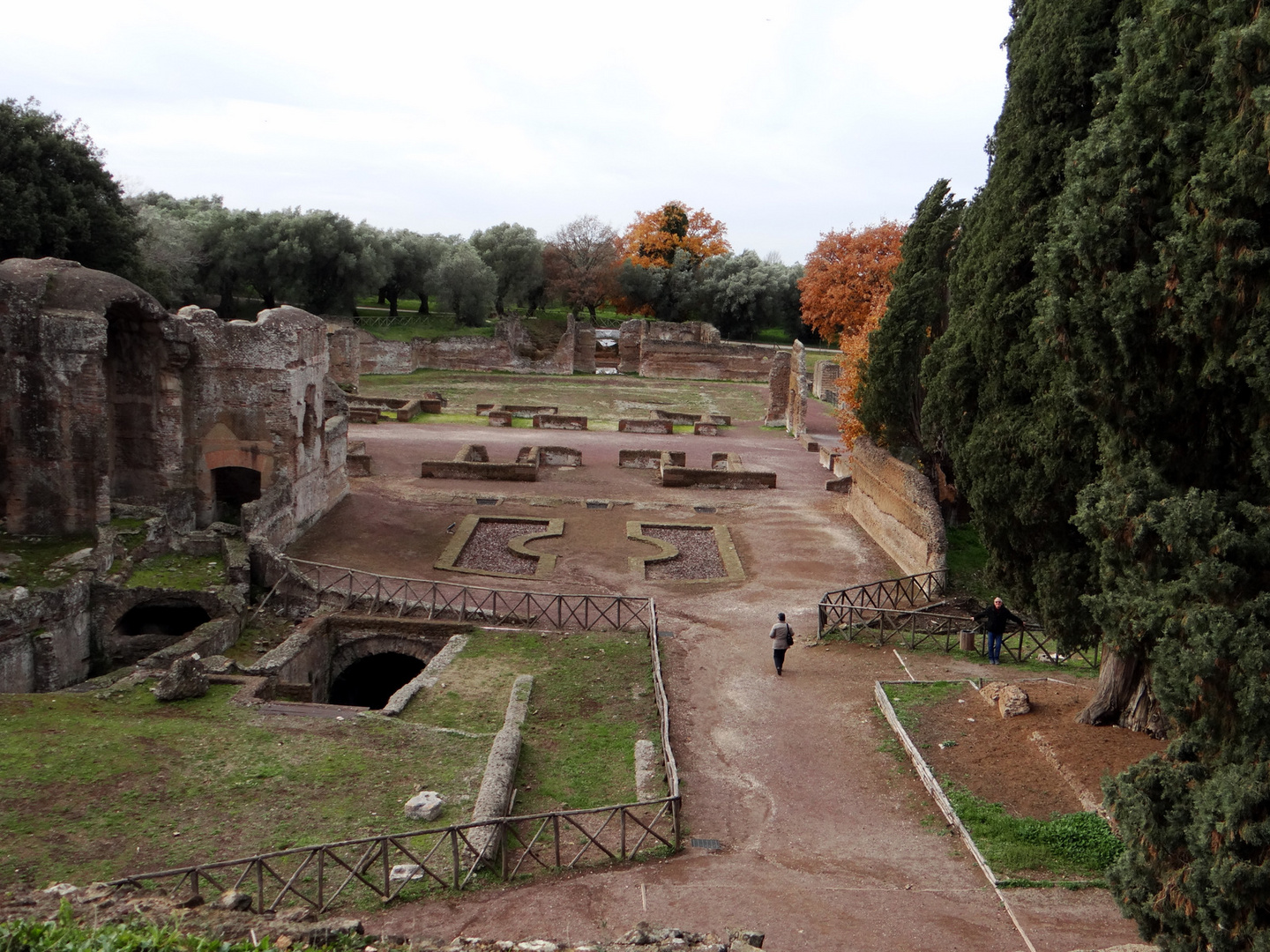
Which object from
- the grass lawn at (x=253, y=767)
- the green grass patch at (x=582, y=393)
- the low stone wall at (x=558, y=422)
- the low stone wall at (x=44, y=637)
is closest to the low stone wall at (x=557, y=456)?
the low stone wall at (x=558, y=422)

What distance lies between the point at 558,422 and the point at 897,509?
19.7m

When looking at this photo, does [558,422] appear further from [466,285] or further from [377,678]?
[377,678]

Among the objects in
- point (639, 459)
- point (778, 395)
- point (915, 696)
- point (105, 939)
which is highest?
point (778, 395)

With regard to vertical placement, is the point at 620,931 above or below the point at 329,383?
below

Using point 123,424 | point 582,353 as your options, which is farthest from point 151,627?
point 582,353

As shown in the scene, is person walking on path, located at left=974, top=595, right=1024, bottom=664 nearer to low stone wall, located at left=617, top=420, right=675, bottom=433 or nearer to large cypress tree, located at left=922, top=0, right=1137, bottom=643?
large cypress tree, located at left=922, top=0, right=1137, bottom=643

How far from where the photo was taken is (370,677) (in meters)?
18.2

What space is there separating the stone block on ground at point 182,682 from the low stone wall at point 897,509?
1244 centimetres

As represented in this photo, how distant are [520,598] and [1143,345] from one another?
1197 cm

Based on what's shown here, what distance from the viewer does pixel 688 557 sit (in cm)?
2194

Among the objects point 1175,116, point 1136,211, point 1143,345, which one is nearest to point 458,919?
point 1143,345

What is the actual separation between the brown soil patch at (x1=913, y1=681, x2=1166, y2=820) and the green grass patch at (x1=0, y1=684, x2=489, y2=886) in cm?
554

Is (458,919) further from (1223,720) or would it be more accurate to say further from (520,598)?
(520,598)

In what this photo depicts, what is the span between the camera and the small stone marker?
33.2ft
